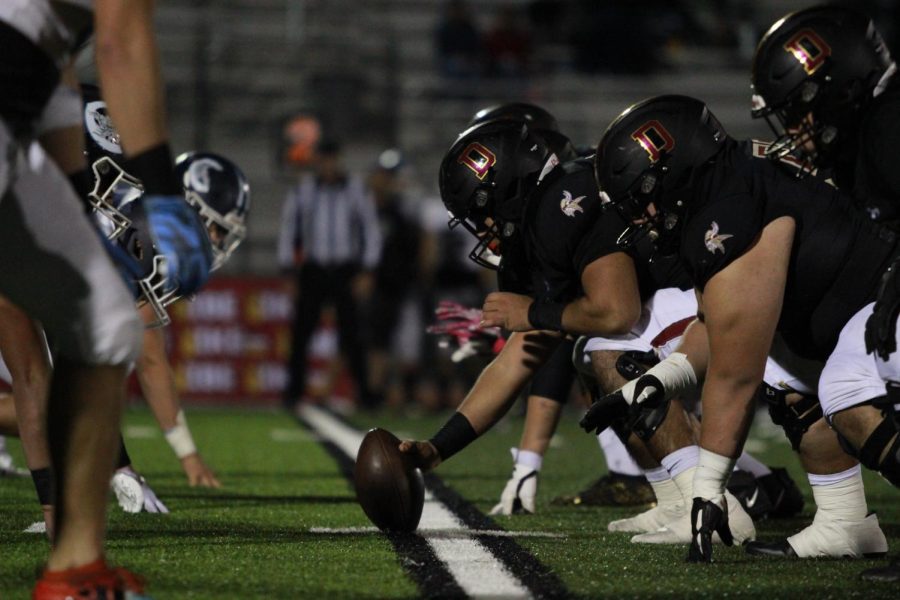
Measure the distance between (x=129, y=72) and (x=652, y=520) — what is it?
228 cm

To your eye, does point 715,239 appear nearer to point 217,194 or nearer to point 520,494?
point 520,494

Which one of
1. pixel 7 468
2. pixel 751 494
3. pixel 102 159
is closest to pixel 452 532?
pixel 751 494

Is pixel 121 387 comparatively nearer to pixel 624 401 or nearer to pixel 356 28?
pixel 624 401

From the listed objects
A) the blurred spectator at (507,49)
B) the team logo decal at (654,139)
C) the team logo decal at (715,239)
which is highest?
the blurred spectator at (507,49)

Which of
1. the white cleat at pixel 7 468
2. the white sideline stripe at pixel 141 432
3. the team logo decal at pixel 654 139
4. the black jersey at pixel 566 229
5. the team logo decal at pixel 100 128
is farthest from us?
the white sideline stripe at pixel 141 432

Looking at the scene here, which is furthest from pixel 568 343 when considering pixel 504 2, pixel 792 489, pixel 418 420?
pixel 504 2

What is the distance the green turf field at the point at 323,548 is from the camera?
2.99 m

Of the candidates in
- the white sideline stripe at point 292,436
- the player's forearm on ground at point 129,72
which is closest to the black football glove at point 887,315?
the player's forearm on ground at point 129,72

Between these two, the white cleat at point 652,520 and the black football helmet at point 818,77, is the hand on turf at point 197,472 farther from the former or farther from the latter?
the black football helmet at point 818,77

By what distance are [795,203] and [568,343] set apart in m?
1.52

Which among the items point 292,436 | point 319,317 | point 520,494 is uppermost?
point 520,494

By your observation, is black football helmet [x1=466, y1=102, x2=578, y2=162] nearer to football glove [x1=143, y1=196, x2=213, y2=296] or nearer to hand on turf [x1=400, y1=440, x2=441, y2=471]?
hand on turf [x1=400, y1=440, x2=441, y2=471]

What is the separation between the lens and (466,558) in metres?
3.46

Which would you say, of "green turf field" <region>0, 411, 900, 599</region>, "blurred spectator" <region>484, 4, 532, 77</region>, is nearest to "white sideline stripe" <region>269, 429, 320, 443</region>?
"green turf field" <region>0, 411, 900, 599</region>
